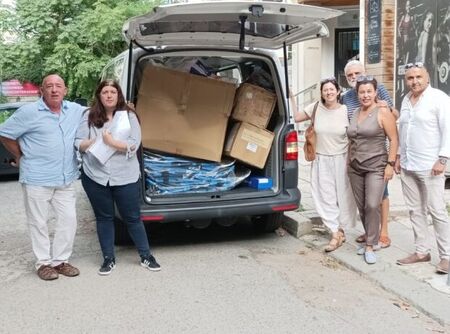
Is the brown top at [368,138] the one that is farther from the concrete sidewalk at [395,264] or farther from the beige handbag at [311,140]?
the concrete sidewalk at [395,264]

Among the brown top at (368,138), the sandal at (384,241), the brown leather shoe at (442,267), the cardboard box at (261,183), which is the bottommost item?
the sandal at (384,241)

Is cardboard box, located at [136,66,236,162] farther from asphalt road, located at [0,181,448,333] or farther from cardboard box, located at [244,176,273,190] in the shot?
asphalt road, located at [0,181,448,333]

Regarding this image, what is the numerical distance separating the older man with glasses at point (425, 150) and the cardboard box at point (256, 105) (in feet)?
5.12

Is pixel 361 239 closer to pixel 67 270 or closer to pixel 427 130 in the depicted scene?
pixel 427 130

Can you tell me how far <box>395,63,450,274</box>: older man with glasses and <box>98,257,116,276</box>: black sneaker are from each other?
2683mm

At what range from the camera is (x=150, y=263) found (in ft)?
17.0

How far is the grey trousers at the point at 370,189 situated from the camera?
5070 millimetres

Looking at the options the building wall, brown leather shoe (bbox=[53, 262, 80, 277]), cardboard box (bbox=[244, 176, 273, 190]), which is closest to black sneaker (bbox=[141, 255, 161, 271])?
brown leather shoe (bbox=[53, 262, 80, 277])

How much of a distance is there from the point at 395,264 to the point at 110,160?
2659 millimetres

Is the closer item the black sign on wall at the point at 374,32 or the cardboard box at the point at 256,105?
the cardboard box at the point at 256,105

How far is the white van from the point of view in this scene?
5.36m

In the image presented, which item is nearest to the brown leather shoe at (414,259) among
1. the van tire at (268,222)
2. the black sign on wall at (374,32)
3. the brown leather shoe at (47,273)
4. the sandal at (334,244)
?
the sandal at (334,244)

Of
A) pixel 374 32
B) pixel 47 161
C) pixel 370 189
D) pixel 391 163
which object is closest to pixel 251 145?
pixel 370 189

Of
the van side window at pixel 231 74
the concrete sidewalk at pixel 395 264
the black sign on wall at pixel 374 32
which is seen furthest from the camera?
the black sign on wall at pixel 374 32
